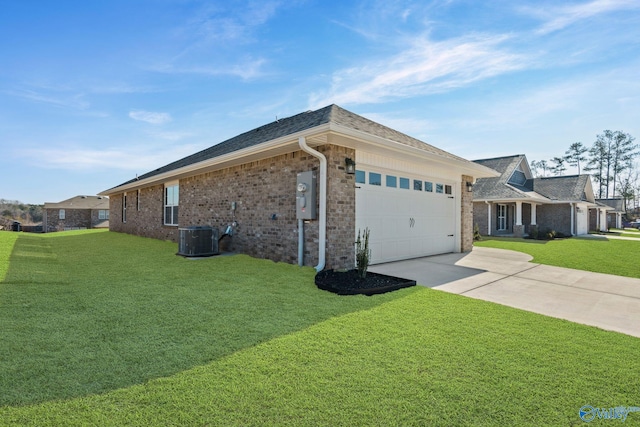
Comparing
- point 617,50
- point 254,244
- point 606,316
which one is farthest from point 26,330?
point 617,50

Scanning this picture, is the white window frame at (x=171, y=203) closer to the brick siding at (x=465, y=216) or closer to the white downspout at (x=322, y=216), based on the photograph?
the white downspout at (x=322, y=216)

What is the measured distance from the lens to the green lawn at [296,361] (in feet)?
6.42

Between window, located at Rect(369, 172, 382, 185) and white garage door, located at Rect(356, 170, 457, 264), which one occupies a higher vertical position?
window, located at Rect(369, 172, 382, 185)

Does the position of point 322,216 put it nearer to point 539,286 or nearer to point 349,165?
point 349,165

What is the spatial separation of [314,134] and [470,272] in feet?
15.0

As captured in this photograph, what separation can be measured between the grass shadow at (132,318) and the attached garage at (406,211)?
2.22 meters

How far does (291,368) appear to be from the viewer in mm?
2504

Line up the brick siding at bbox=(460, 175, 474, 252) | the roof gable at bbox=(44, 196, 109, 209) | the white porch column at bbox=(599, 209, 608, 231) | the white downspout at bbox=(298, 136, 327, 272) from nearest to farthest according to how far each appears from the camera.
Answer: the white downspout at bbox=(298, 136, 327, 272) → the brick siding at bbox=(460, 175, 474, 252) → the white porch column at bbox=(599, 209, 608, 231) → the roof gable at bbox=(44, 196, 109, 209)

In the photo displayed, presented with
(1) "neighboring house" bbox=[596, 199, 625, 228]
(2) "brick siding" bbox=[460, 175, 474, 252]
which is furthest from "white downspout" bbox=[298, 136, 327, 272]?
(1) "neighboring house" bbox=[596, 199, 625, 228]

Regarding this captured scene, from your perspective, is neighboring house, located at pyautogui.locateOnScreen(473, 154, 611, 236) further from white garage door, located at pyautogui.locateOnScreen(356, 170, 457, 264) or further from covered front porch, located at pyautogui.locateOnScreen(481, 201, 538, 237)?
white garage door, located at pyautogui.locateOnScreen(356, 170, 457, 264)

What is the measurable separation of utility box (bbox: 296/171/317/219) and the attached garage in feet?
3.61

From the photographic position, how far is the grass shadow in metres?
2.38

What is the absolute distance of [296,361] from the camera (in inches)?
104

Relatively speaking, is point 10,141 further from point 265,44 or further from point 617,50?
point 617,50
